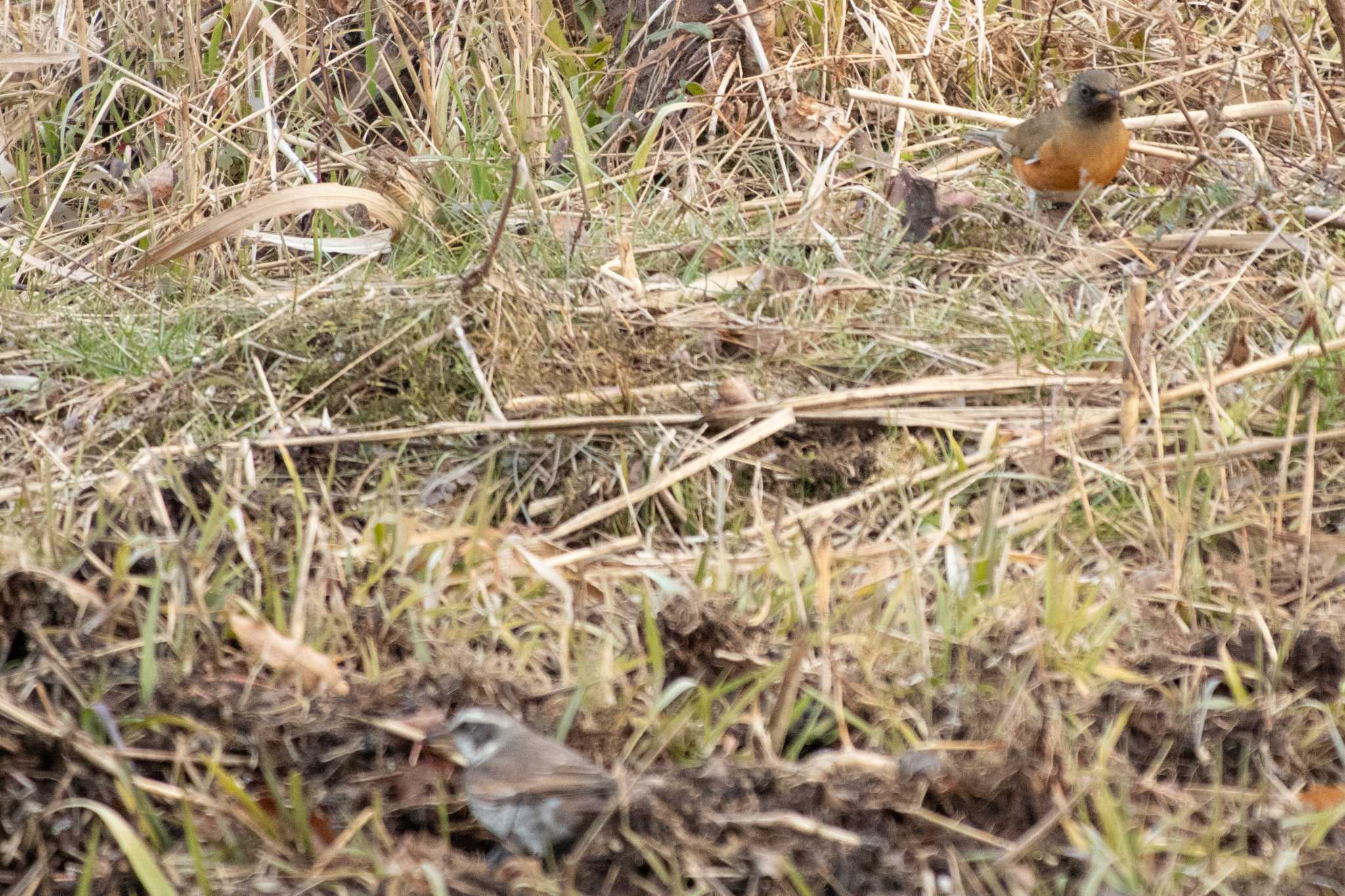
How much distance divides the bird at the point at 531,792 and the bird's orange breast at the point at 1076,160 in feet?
8.41

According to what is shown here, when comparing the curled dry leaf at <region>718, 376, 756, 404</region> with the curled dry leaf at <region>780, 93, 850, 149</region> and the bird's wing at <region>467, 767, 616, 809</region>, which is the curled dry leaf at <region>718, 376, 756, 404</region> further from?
→ the curled dry leaf at <region>780, 93, 850, 149</region>

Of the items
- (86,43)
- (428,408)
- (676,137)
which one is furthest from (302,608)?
(86,43)

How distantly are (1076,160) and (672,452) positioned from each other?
171 centimetres

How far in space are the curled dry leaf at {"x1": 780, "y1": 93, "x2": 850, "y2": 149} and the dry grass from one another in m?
0.02

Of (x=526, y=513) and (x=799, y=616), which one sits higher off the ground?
(x=799, y=616)

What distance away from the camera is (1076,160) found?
3.89 metres

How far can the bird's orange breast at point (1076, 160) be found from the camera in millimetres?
3859

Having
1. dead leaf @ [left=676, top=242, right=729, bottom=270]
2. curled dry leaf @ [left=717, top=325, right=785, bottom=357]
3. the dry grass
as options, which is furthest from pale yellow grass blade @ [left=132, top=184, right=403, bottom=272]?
curled dry leaf @ [left=717, top=325, right=785, bottom=357]

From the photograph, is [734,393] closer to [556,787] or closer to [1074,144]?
[556,787]

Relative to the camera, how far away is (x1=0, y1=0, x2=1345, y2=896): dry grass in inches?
73.2

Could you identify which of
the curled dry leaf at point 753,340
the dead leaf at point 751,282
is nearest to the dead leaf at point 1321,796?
the curled dry leaf at point 753,340

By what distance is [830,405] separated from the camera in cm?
288

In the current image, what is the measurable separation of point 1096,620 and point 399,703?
1.04 m

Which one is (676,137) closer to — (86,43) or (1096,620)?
(86,43)
